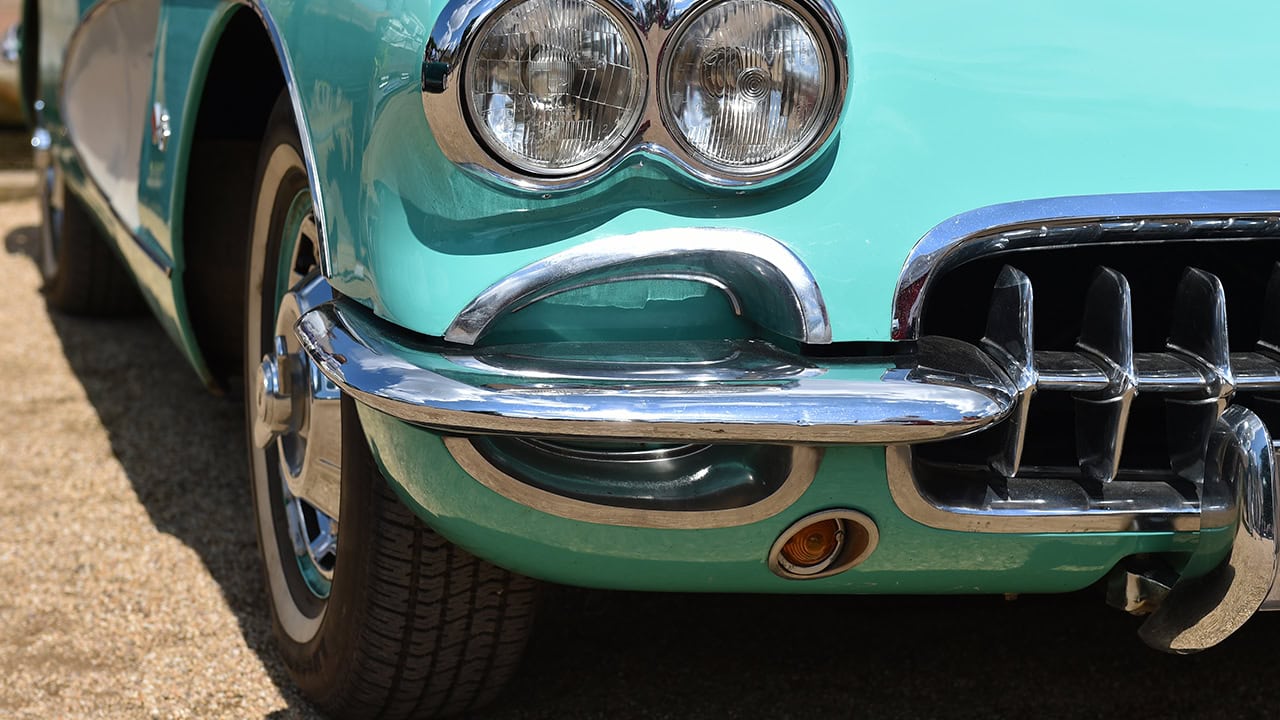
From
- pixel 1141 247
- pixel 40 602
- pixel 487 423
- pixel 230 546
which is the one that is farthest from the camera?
pixel 230 546

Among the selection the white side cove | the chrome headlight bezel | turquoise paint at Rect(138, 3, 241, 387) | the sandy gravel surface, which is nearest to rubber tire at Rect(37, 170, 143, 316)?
the sandy gravel surface

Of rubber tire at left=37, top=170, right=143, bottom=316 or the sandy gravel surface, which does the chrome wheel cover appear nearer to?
the sandy gravel surface

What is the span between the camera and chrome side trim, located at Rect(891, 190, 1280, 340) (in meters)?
1.50

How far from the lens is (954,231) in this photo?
1.50m

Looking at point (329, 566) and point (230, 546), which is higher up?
point (329, 566)

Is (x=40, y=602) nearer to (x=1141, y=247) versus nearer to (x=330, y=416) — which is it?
(x=330, y=416)

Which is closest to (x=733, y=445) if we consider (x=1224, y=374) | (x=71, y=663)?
(x=1224, y=374)

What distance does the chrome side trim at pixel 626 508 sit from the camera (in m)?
1.51

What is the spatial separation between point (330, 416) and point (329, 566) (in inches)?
13.7

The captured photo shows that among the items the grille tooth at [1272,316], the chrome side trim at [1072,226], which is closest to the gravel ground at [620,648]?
the grille tooth at [1272,316]

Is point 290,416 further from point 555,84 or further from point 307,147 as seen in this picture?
point 555,84

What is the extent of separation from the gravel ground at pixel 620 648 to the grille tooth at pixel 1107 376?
70 cm

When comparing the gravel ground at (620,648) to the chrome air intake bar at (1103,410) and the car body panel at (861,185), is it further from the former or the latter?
the chrome air intake bar at (1103,410)

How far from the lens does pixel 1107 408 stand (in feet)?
4.95
